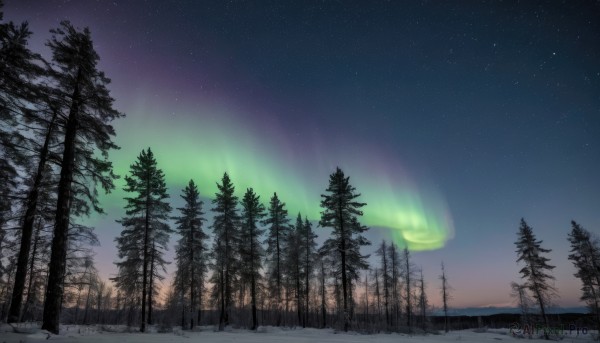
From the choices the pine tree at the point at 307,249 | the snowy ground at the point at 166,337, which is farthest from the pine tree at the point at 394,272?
the snowy ground at the point at 166,337

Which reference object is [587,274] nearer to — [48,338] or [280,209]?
[280,209]

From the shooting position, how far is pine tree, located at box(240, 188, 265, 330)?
3055 centimetres

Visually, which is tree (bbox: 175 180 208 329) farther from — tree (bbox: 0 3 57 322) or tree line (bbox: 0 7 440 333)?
tree (bbox: 0 3 57 322)

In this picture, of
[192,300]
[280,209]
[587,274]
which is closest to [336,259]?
[280,209]

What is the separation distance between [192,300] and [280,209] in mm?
13210

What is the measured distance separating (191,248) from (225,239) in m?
3.22

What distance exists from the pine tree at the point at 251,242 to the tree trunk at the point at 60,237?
20553 millimetres

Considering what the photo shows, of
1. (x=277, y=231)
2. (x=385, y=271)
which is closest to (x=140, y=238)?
(x=277, y=231)

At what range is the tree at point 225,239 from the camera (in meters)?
29.6

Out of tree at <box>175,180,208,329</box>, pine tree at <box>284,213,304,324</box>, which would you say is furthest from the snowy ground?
pine tree at <box>284,213,304,324</box>

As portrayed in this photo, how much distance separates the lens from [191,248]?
1137 inches

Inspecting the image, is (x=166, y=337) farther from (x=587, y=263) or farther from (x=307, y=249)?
(x=587, y=263)

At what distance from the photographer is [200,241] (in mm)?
29609

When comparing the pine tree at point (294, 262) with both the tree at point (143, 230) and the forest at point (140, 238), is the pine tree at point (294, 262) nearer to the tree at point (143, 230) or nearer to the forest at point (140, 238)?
the forest at point (140, 238)
